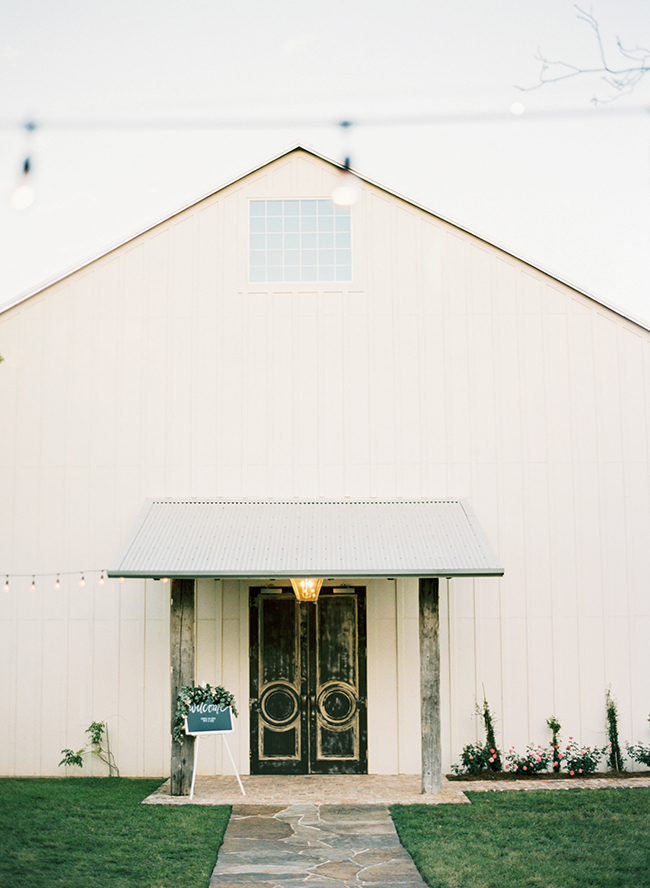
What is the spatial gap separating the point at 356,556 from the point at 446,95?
17.5 ft

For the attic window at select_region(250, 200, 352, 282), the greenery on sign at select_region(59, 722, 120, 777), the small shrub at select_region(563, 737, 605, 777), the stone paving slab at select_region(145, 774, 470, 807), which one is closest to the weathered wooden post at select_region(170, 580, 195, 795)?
the stone paving slab at select_region(145, 774, 470, 807)

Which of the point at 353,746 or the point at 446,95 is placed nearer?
the point at 446,95

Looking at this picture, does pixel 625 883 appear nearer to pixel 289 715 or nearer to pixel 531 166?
pixel 289 715

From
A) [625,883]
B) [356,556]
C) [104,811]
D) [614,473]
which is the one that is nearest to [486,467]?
[614,473]

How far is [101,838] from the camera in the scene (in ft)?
24.8

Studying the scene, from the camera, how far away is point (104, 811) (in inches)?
336

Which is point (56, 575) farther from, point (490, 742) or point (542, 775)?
point (542, 775)

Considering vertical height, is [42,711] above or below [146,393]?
below

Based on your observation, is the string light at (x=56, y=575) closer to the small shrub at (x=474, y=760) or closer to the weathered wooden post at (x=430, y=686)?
the weathered wooden post at (x=430, y=686)

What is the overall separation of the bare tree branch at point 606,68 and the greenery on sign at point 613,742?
27.0 feet

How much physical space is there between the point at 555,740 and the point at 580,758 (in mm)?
363

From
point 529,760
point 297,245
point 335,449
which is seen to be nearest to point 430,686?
point 529,760

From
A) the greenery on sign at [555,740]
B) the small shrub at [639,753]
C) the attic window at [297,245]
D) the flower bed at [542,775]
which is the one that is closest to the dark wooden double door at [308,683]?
the flower bed at [542,775]

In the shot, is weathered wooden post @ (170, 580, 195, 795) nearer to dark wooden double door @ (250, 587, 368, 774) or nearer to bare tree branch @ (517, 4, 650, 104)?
dark wooden double door @ (250, 587, 368, 774)
